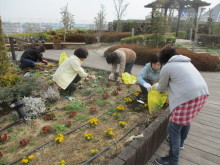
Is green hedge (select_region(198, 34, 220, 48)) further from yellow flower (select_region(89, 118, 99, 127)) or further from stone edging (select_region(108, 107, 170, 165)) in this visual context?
yellow flower (select_region(89, 118, 99, 127))

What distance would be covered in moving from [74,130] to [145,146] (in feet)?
3.60

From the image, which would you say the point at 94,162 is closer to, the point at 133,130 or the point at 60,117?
the point at 133,130

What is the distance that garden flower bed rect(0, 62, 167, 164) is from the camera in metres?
2.06

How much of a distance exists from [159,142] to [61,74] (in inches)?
93.2

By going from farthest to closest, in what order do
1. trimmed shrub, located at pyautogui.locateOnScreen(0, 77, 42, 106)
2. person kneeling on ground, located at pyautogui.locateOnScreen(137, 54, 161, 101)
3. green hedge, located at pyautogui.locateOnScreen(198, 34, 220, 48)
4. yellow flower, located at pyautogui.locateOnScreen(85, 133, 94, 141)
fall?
green hedge, located at pyautogui.locateOnScreen(198, 34, 220, 48) → person kneeling on ground, located at pyautogui.locateOnScreen(137, 54, 161, 101) → trimmed shrub, located at pyautogui.locateOnScreen(0, 77, 42, 106) → yellow flower, located at pyautogui.locateOnScreen(85, 133, 94, 141)

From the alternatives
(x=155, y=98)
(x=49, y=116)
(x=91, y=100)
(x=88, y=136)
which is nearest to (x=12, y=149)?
(x=49, y=116)

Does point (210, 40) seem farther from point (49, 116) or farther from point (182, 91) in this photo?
point (49, 116)

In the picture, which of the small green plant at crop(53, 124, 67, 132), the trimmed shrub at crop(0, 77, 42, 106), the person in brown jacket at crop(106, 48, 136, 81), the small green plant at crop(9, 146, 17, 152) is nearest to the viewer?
the small green plant at crop(9, 146, 17, 152)

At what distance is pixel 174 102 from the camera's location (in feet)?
5.94

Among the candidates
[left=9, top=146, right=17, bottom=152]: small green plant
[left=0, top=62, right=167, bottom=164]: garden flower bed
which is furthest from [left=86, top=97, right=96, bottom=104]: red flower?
[left=9, top=146, right=17, bottom=152]: small green plant

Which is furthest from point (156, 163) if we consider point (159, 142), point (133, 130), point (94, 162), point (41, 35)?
point (41, 35)

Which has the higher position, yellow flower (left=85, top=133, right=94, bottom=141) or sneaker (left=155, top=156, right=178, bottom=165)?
yellow flower (left=85, top=133, right=94, bottom=141)

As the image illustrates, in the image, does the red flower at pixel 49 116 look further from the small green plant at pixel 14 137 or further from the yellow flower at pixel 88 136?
the yellow flower at pixel 88 136

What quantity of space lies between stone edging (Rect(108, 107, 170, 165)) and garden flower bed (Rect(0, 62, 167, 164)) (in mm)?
272
